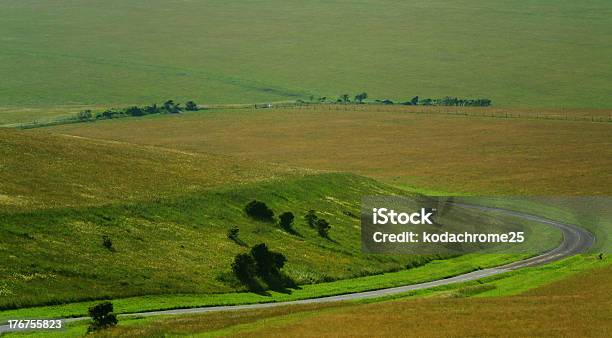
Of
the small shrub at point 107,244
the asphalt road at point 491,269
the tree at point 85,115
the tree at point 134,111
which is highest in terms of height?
the tree at point 134,111

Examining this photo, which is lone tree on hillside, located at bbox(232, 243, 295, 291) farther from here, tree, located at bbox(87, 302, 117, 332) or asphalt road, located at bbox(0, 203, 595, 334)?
tree, located at bbox(87, 302, 117, 332)

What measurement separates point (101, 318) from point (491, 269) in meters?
36.1

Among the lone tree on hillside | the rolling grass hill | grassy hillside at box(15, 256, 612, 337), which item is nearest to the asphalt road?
grassy hillside at box(15, 256, 612, 337)

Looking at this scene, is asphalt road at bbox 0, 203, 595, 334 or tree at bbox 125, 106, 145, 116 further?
tree at bbox 125, 106, 145, 116

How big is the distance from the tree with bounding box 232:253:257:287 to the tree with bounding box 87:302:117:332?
54.7ft

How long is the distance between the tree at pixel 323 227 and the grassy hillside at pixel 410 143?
118 feet

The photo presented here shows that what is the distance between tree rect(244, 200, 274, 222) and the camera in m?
79.4

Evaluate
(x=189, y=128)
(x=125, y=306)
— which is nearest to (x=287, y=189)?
(x=125, y=306)

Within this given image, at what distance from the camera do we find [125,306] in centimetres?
5497

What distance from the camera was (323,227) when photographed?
79062mm

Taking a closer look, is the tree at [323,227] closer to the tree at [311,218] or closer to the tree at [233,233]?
the tree at [311,218]

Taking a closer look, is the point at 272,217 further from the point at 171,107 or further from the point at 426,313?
the point at 171,107

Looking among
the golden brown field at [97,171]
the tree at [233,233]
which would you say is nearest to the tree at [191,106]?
the golden brown field at [97,171]

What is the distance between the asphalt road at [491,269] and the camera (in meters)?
57.1
